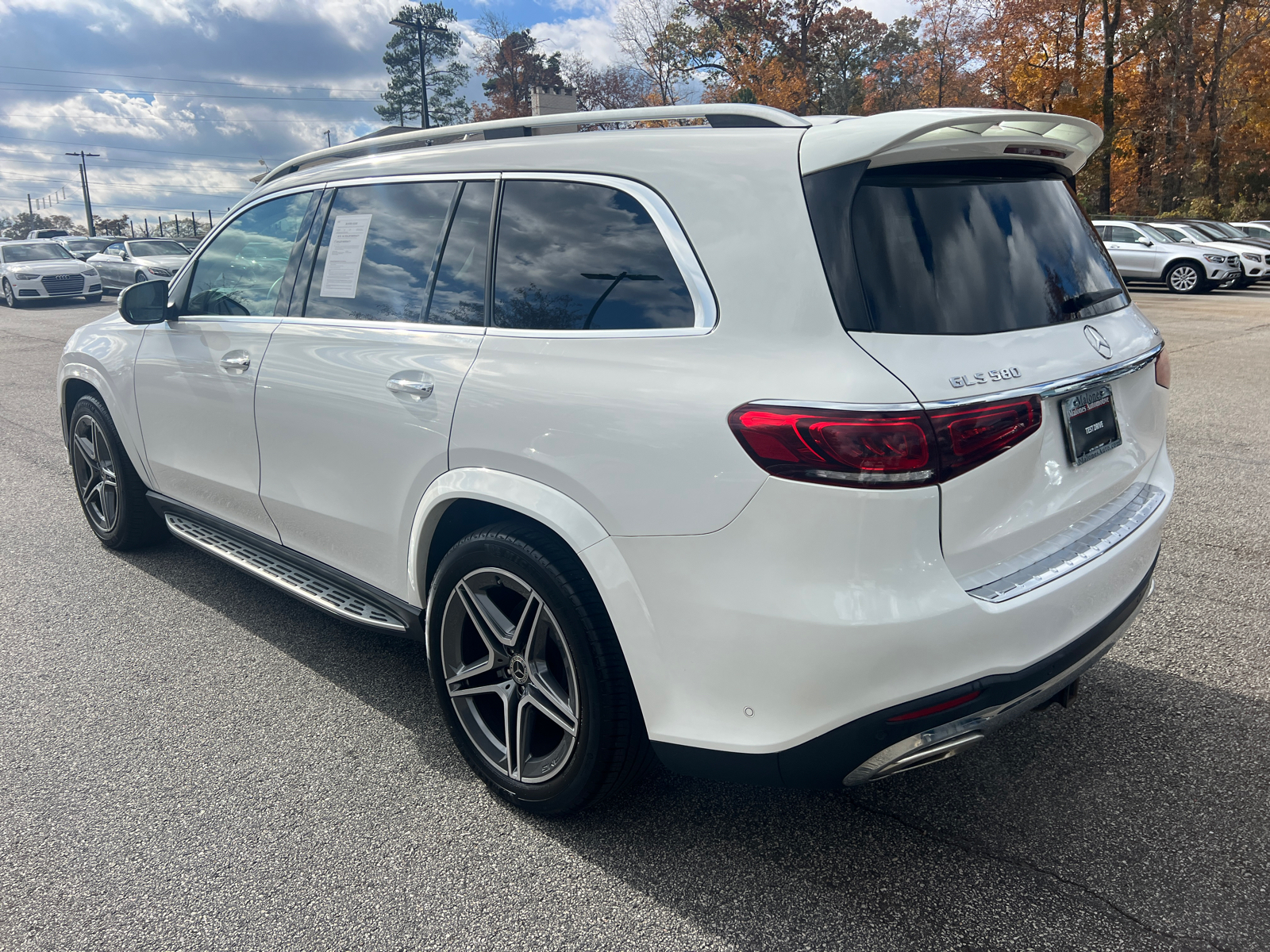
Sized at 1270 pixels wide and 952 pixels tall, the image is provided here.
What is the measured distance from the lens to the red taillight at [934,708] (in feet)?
6.57

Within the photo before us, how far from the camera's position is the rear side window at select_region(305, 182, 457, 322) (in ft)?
9.66

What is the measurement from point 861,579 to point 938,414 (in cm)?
38

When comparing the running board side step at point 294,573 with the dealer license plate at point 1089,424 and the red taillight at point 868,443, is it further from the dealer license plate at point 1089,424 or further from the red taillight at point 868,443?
the dealer license plate at point 1089,424

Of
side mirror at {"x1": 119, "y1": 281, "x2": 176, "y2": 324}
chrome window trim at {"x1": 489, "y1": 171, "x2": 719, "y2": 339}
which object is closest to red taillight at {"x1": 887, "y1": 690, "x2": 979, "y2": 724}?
chrome window trim at {"x1": 489, "y1": 171, "x2": 719, "y2": 339}

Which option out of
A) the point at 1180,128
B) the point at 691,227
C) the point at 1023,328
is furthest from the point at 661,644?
the point at 1180,128

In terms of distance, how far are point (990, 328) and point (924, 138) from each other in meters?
0.46

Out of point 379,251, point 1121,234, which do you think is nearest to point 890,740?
point 379,251

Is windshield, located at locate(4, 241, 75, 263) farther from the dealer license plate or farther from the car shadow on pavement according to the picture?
the dealer license plate

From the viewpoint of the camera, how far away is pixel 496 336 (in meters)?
2.62

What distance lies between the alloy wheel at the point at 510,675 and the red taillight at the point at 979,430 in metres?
1.08

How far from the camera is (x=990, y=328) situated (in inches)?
83.5

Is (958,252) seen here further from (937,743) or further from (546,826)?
(546,826)

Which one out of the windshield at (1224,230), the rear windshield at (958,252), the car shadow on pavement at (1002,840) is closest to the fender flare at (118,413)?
the car shadow on pavement at (1002,840)

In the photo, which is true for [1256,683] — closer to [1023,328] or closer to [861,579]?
[1023,328]
